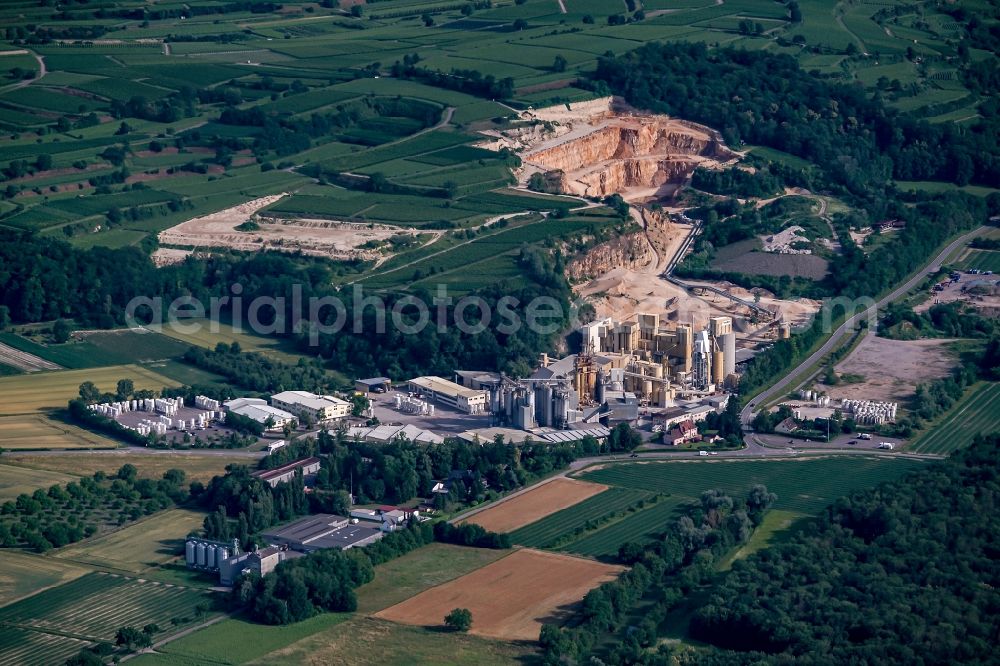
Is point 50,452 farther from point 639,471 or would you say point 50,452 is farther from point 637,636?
point 637,636

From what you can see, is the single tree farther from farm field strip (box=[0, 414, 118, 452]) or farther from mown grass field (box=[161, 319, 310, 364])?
mown grass field (box=[161, 319, 310, 364])

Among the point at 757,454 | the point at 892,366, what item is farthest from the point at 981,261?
the point at 757,454

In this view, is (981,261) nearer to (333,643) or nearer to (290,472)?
(290,472)

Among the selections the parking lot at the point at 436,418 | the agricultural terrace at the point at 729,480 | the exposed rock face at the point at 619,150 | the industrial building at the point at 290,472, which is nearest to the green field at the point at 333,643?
the agricultural terrace at the point at 729,480

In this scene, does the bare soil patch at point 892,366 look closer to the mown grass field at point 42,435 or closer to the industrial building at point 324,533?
the industrial building at point 324,533

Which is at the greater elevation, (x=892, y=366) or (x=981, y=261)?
(x=981, y=261)
